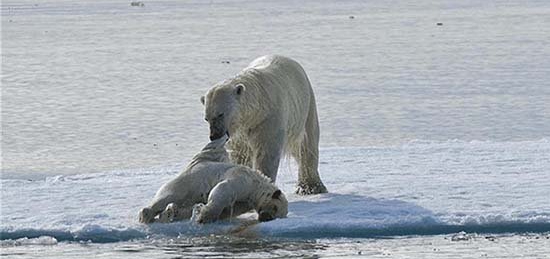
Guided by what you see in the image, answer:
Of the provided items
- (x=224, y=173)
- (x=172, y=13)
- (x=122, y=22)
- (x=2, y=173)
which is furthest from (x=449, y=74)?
(x=172, y=13)

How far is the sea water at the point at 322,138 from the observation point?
25.7 feet

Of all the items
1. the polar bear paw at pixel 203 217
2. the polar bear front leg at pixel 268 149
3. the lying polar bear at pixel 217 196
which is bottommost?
the polar bear paw at pixel 203 217

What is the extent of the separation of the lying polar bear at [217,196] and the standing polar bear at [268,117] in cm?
29

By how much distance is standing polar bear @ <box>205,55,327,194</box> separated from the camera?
8461 millimetres

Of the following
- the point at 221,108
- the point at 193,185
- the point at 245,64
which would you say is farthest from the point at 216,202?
the point at 245,64

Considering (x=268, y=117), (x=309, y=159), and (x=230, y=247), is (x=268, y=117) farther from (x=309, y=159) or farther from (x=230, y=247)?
(x=230, y=247)

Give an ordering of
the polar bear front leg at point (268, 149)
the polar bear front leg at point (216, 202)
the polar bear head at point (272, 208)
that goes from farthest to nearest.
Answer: the polar bear front leg at point (268, 149), the polar bear head at point (272, 208), the polar bear front leg at point (216, 202)

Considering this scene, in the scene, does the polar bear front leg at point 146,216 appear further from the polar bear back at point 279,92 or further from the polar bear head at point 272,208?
the polar bear back at point 279,92

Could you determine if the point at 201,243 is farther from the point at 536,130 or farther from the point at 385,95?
the point at 385,95

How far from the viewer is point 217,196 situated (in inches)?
316

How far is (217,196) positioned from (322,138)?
15.9ft

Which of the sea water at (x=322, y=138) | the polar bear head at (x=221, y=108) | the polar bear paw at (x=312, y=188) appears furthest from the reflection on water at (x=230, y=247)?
the polar bear paw at (x=312, y=188)

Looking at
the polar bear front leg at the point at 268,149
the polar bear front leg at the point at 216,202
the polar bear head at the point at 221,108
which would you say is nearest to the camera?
the polar bear front leg at the point at 216,202

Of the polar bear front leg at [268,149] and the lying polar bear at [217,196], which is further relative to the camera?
the polar bear front leg at [268,149]
